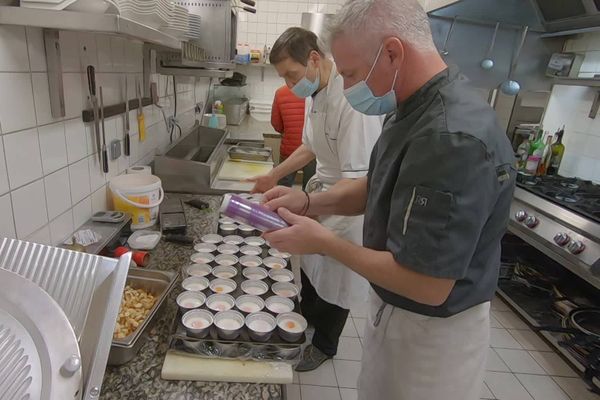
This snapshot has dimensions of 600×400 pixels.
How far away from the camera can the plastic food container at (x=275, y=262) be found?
124 centimetres

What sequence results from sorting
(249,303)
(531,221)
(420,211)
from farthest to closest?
(531,221)
(249,303)
(420,211)

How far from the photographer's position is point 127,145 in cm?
162

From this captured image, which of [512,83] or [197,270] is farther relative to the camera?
[512,83]

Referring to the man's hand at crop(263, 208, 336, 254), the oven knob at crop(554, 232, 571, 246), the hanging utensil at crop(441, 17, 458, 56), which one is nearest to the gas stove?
the oven knob at crop(554, 232, 571, 246)

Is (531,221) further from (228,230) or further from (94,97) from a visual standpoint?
(94,97)

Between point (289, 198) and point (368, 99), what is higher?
point (368, 99)

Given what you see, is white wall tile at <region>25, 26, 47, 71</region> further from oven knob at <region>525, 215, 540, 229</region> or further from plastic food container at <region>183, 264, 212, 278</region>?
oven knob at <region>525, 215, 540, 229</region>

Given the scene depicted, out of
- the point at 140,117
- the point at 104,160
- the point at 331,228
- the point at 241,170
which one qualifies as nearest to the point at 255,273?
the point at 331,228

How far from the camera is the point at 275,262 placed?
1259 millimetres

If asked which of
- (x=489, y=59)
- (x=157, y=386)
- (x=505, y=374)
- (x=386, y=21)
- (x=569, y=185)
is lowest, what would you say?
(x=505, y=374)

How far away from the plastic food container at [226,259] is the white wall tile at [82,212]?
19.6 inches

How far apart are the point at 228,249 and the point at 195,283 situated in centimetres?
26

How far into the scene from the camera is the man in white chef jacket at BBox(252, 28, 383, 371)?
4.54 ft

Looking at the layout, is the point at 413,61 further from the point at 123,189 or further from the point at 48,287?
the point at 123,189
